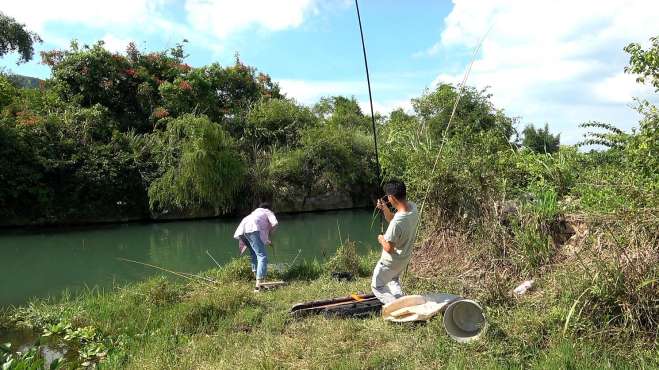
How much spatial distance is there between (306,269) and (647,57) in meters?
5.11

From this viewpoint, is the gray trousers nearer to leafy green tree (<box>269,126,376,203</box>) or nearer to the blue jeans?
the blue jeans

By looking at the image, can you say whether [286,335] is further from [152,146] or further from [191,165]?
[152,146]

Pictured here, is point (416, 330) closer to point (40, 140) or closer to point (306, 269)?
point (306, 269)

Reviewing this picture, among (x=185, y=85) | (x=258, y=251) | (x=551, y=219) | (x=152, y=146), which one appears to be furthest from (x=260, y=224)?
(x=185, y=85)

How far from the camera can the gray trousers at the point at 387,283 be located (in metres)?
4.55

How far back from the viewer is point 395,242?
4.43 m

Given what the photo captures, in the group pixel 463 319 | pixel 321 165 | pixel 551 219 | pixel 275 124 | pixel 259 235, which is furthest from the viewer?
pixel 275 124

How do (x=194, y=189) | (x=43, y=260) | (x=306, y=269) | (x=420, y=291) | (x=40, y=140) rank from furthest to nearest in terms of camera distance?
(x=194, y=189) → (x=40, y=140) → (x=43, y=260) → (x=306, y=269) → (x=420, y=291)

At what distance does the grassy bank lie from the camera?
11.0 feet

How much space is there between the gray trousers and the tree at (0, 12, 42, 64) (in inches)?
865

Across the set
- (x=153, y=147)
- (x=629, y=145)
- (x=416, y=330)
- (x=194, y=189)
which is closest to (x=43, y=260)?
(x=194, y=189)

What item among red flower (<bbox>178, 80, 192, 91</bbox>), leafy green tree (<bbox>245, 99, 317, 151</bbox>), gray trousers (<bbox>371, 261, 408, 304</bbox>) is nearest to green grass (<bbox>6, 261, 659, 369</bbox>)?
gray trousers (<bbox>371, 261, 408, 304</bbox>)

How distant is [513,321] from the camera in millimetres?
3678

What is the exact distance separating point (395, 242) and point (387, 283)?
0.46 meters
